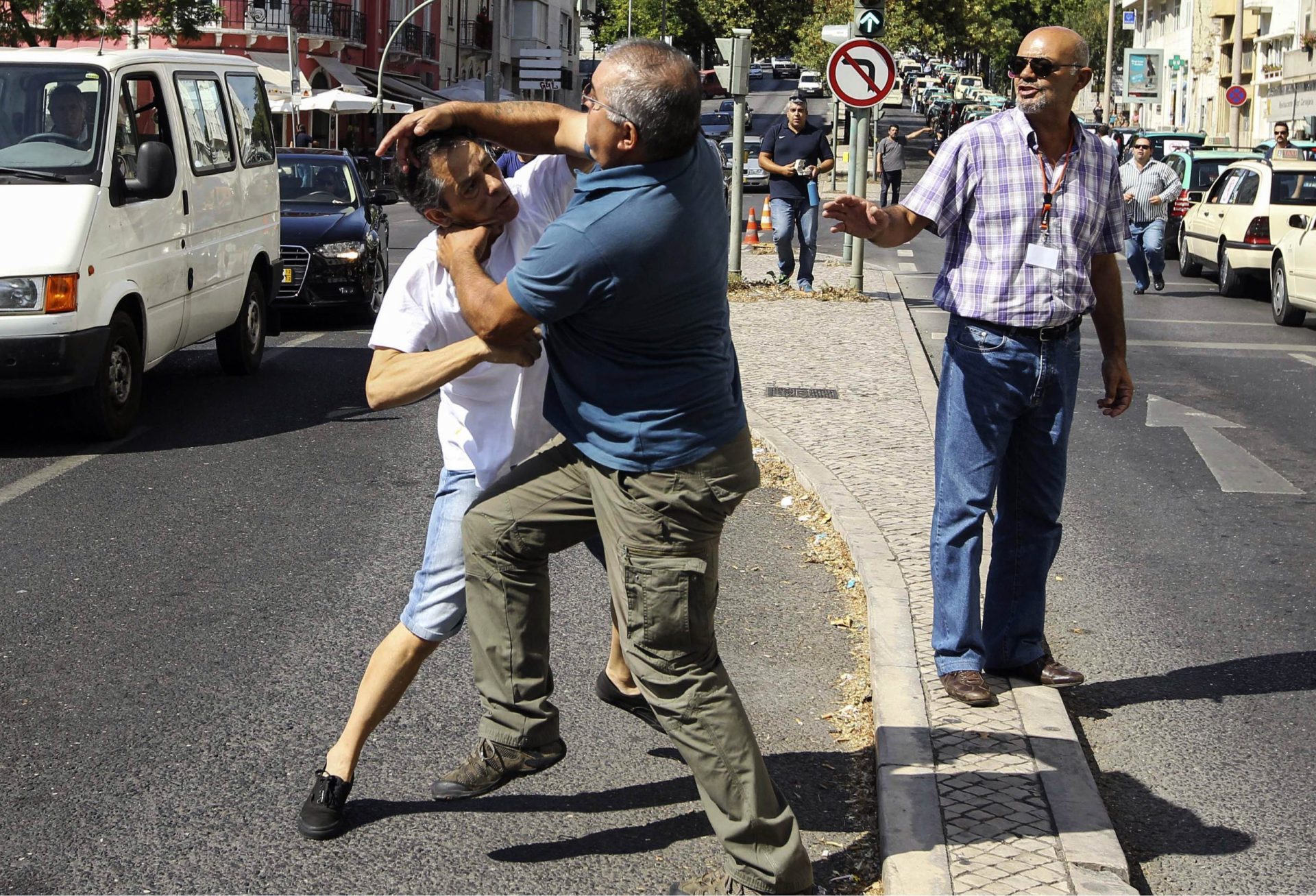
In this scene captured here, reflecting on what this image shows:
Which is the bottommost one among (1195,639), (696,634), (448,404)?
(1195,639)

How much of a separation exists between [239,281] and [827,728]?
24.4 ft

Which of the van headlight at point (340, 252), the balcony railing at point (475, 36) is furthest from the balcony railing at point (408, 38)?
the van headlight at point (340, 252)

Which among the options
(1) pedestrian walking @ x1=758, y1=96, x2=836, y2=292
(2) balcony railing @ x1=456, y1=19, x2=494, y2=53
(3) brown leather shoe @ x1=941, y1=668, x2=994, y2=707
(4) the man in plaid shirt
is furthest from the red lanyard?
(2) balcony railing @ x1=456, y1=19, x2=494, y2=53

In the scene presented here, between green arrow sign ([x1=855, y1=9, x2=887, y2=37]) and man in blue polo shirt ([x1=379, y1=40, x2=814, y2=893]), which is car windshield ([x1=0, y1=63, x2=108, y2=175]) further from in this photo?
green arrow sign ([x1=855, y1=9, x2=887, y2=37])

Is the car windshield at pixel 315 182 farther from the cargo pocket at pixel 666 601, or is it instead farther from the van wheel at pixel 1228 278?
the cargo pocket at pixel 666 601

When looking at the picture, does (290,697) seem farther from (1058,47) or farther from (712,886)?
(1058,47)

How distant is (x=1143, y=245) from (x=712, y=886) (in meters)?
16.5

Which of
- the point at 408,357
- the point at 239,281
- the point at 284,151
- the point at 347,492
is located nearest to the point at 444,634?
the point at 408,357

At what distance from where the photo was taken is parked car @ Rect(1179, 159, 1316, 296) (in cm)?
1853

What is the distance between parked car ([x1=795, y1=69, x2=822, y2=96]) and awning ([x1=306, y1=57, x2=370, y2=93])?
14411mm

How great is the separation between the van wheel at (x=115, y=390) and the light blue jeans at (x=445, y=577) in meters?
5.39

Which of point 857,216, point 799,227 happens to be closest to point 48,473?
point 857,216

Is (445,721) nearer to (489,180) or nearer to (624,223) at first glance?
(489,180)

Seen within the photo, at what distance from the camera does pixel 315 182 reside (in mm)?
15750
